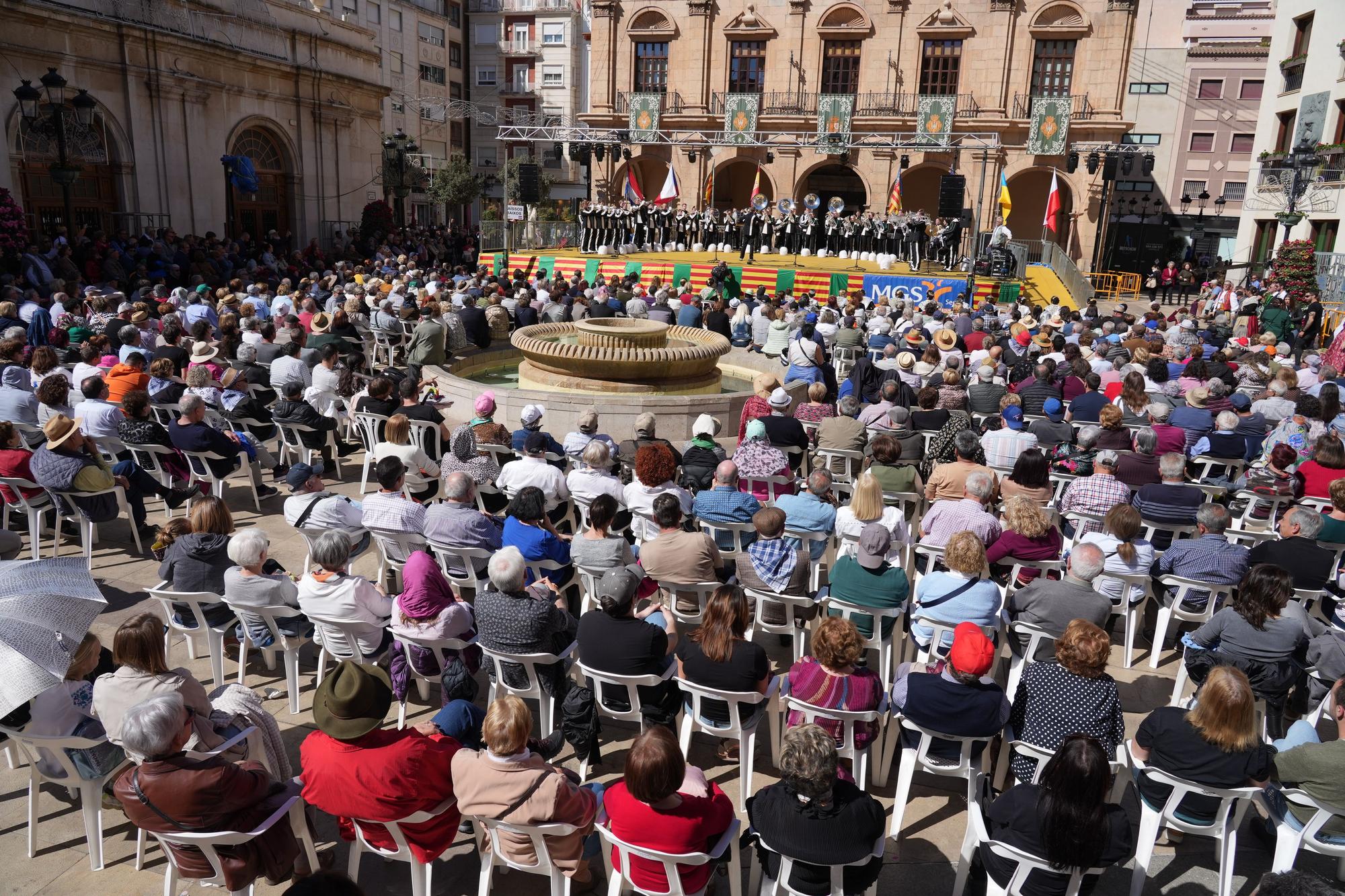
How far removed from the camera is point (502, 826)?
11.7 ft

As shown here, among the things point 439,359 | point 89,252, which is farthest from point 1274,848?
point 89,252

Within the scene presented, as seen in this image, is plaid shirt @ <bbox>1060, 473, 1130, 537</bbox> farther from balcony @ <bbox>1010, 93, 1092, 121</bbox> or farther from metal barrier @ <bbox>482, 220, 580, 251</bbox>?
balcony @ <bbox>1010, 93, 1092, 121</bbox>

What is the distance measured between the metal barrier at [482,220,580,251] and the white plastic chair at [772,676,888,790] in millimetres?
23392

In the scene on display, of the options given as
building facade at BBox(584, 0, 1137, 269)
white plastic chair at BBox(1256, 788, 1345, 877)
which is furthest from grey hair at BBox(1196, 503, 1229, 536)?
building facade at BBox(584, 0, 1137, 269)

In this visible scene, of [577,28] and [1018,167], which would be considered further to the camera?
[577,28]

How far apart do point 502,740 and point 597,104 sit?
34681 millimetres

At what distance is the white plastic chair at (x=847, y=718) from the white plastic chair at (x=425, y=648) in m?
1.72

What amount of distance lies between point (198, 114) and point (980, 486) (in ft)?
74.8

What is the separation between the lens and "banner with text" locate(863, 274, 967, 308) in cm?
2111

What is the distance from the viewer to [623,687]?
4.68 meters

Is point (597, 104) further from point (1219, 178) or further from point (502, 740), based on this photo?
point (502, 740)

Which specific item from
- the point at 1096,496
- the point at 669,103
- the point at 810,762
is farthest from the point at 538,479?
the point at 669,103

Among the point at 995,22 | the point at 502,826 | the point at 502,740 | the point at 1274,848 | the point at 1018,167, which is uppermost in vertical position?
the point at 995,22

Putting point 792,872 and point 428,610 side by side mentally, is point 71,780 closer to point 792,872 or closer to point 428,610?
point 428,610
